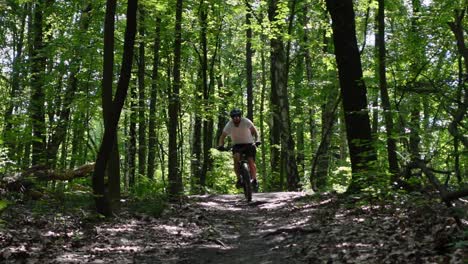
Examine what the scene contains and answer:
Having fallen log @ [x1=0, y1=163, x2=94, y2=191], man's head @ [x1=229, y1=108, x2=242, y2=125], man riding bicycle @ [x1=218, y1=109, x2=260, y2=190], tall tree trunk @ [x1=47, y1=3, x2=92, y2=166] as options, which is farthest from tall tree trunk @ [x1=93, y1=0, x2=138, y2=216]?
tall tree trunk @ [x1=47, y1=3, x2=92, y2=166]

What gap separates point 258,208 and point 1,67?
19468mm

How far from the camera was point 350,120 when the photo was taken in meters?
8.91

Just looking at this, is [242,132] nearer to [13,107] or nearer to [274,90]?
[274,90]

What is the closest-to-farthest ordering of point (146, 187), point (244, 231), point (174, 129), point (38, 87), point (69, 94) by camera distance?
point (244, 231) < point (174, 129) < point (146, 187) < point (69, 94) < point (38, 87)

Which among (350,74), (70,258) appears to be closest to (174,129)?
(350,74)

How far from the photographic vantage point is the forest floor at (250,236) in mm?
4791

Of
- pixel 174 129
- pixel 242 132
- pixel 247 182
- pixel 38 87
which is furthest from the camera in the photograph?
pixel 38 87

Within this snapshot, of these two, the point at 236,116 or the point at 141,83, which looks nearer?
the point at 236,116

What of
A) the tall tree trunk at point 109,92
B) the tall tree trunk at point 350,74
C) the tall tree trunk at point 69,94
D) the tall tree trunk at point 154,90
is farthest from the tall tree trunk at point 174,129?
the tall tree trunk at point 350,74

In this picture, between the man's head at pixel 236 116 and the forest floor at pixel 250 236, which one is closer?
the forest floor at pixel 250 236

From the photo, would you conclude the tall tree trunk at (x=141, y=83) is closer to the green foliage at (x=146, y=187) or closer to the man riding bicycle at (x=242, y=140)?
the green foliage at (x=146, y=187)

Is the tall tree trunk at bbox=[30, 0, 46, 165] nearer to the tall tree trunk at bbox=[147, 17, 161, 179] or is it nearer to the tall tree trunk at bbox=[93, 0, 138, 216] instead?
the tall tree trunk at bbox=[147, 17, 161, 179]

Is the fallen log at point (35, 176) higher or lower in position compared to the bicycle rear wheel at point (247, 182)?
higher

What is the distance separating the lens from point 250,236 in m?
7.18
